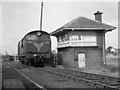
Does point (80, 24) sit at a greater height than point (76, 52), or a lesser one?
greater

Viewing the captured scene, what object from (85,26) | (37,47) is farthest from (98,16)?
(37,47)

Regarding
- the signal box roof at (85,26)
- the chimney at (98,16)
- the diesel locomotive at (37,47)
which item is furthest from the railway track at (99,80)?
the chimney at (98,16)

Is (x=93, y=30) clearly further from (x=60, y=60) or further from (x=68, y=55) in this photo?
(x=60, y=60)

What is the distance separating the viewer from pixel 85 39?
27141 mm

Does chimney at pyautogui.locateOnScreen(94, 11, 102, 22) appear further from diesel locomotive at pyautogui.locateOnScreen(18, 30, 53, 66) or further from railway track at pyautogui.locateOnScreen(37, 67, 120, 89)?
railway track at pyautogui.locateOnScreen(37, 67, 120, 89)

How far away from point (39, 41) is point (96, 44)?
22.6 feet

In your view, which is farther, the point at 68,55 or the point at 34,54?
the point at 68,55

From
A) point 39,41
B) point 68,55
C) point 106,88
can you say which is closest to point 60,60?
point 68,55

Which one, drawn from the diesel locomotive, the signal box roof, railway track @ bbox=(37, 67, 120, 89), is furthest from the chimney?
railway track @ bbox=(37, 67, 120, 89)

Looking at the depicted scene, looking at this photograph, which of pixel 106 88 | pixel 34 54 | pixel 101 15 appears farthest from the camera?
pixel 101 15

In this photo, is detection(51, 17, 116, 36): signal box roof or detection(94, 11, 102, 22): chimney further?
detection(94, 11, 102, 22): chimney

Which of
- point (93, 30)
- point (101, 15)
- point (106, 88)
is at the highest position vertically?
point (101, 15)

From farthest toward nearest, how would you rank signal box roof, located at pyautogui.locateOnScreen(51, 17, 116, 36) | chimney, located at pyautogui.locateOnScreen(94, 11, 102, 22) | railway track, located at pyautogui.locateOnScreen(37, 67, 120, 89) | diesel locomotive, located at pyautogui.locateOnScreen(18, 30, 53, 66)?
chimney, located at pyautogui.locateOnScreen(94, 11, 102, 22), signal box roof, located at pyautogui.locateOnScreen(51, 17, 116, 36), diesel locomotive, located at pyautogui.locateOnScreen(18, 30, 53, 66), railway track, located at pyautogui.locateOnScreen(37, 67, 120, 89)

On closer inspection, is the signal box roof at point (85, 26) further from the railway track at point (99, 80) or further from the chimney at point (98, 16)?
the railway track at point (99, 80)
